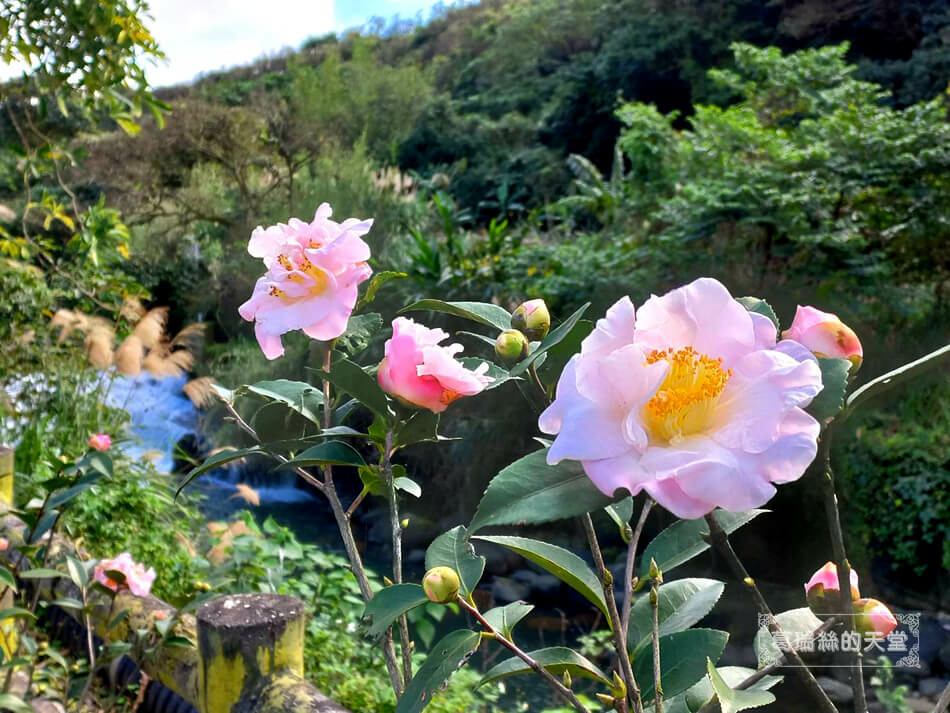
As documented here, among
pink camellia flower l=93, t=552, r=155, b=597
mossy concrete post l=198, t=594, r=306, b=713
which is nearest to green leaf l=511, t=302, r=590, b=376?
mossy concrete post l=198, t=594, r=306, b=713

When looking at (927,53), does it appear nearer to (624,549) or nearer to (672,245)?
(672,245)

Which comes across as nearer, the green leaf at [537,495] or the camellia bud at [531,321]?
the green leaf at [537,495]

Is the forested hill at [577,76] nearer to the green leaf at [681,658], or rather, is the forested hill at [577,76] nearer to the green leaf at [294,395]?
the green leaf at [294,395]

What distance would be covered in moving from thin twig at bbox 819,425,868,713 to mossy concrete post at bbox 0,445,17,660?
5.26ft

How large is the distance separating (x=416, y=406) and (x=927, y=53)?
991 centimetres

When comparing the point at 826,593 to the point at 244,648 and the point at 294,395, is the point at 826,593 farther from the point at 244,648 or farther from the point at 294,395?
the point at 244,648

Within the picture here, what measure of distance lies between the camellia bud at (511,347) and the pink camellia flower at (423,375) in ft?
0.14

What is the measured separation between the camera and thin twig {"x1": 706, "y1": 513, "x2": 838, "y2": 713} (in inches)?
15.4

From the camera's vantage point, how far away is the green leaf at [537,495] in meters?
0.36

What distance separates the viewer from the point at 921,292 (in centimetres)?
475

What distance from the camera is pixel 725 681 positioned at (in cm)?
49

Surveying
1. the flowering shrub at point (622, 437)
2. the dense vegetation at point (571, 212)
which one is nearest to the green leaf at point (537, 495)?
the flowering shrub at point (622, 437)

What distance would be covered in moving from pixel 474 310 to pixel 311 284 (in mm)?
122

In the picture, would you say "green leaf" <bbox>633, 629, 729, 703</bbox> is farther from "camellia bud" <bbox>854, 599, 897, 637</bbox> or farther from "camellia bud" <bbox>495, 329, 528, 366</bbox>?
Result: "camellia bud" <bbox>495, 329, 528, 366</bbox>
